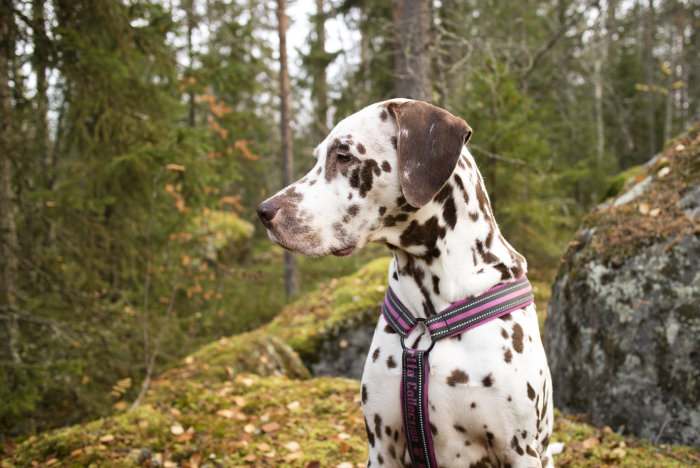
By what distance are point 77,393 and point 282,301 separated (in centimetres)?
877

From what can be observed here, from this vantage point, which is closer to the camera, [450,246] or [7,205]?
[450,246]

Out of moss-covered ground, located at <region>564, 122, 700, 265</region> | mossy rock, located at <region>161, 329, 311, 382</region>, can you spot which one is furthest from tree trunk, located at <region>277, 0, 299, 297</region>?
moss-covered ground, located at <region>564, 122, 700, 265</region>

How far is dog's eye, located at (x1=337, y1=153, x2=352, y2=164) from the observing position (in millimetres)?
2242

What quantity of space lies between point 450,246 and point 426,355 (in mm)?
521

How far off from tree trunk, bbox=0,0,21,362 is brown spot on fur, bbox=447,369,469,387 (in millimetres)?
4829

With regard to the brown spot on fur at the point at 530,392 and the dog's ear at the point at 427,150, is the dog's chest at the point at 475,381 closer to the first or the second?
the brown spot on fur at the point at 530,392

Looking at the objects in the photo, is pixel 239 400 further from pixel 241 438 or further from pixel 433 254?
pixel 433 254

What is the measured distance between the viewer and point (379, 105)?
2.32m

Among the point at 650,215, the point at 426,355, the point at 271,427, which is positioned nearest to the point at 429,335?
the point at 426,355

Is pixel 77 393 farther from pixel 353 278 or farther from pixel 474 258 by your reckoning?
pixel 353 278

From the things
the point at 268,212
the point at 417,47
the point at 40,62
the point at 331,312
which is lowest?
the point at 331,312

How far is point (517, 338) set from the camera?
222 cm

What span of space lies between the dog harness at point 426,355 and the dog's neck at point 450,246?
0.06 m

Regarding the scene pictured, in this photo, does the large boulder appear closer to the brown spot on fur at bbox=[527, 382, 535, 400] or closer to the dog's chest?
the dog's chest
